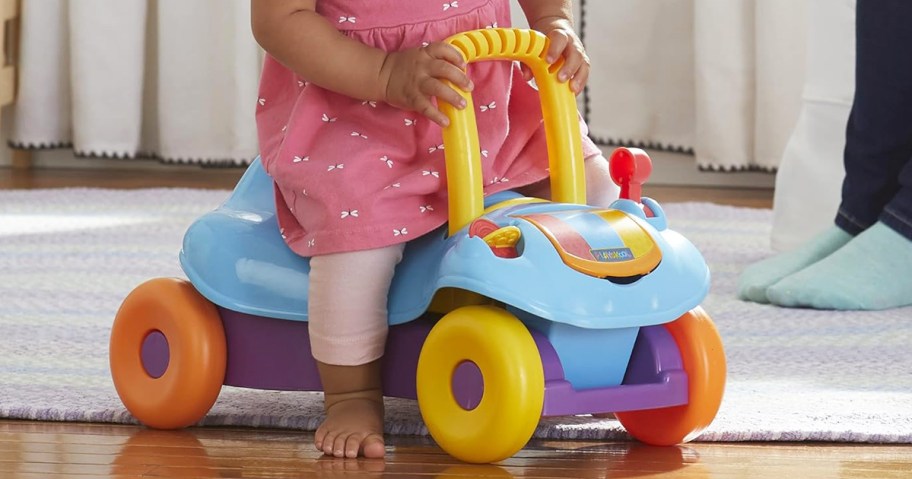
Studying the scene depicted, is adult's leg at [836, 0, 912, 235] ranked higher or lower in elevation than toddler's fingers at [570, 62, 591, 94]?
lower

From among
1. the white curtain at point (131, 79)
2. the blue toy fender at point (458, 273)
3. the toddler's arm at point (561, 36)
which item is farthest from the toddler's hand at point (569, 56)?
the white curtain at point (131, 79)

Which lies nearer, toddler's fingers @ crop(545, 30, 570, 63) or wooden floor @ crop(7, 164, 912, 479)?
wooden floor @ crop(7, 164, 912, 479)

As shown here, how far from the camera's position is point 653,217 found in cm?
98

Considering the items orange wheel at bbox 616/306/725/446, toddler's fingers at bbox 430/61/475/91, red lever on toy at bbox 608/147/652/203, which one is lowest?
orange wheel at bbox 616/306/725/446

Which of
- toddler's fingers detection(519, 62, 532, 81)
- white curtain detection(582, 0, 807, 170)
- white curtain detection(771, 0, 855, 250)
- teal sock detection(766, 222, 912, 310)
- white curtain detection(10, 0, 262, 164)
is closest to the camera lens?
toddler's fingers detection(519, 62, 532, 81)

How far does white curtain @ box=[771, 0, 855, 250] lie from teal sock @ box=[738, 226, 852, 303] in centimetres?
16

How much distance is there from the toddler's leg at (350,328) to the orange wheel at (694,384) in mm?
200

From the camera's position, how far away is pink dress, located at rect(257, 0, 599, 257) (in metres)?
0.96

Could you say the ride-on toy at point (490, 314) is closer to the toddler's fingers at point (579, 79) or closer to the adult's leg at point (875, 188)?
the toddler's fingers at point (579, 79)

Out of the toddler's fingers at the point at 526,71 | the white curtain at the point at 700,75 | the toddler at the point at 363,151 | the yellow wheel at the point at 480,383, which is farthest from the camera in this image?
the white curtain at the point at 700,75

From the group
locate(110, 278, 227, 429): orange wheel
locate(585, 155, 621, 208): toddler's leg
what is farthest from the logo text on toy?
locate(110, 278, 227, 429): orange wheel

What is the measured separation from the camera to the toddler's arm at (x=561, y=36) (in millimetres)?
1003

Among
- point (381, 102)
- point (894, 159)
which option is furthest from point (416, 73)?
point (894, 159)

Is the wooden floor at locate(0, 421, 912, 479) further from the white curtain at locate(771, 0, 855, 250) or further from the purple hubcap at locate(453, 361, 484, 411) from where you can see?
the white curtain at locate(771, 0, 855, 250)
